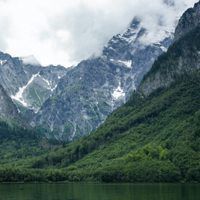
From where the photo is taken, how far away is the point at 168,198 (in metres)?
194

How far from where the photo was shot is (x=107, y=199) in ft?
653

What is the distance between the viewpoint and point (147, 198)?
198375 millimetres

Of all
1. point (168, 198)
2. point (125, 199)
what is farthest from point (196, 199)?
point (125, 199)

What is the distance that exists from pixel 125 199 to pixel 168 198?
15574mm

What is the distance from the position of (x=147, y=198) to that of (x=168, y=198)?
822 centimetres

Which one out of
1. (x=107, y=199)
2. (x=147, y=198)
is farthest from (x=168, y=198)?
(x=107, y=199)

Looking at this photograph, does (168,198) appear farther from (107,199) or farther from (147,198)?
(107,199)

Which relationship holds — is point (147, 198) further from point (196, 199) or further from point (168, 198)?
point (196, 199)

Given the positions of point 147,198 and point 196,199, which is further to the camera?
point 147,198

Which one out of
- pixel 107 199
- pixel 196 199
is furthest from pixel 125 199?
pixel 196 199

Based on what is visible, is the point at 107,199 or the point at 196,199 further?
the point at 107,199

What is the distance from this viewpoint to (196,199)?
18362cm

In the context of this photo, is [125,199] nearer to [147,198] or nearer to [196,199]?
[147,198]

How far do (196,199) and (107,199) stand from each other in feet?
110
